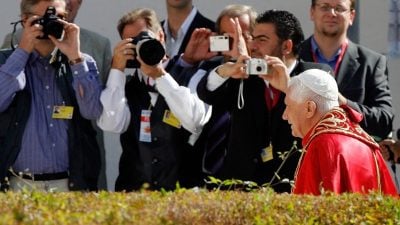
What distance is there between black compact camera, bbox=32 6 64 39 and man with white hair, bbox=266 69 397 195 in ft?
4.66

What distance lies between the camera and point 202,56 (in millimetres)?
7504

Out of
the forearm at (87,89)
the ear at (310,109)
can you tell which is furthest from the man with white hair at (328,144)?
the forearm at (87,89)

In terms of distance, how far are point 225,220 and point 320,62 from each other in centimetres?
318

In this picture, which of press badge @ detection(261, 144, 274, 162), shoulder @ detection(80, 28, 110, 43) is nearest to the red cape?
press badge @ detection(261, 144, 274, 162)

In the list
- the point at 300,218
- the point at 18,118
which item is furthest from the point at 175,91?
the point at 300,218

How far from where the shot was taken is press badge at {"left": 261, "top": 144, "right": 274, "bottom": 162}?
7152 millimetres

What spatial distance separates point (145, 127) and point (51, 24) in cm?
85

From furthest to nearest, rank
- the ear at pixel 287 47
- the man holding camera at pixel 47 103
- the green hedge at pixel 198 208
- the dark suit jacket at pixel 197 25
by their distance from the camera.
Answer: the dark suit jacket at pixel 197 25 → the ear at pixel 287 47 → the man holding camera at pixel 47 103 → the green hedge at pixel 198 208

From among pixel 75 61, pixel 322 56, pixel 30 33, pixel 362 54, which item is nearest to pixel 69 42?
pixel 75 61

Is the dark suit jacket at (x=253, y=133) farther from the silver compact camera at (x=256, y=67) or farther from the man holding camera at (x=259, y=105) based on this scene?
the silver compact camera at (x=256, y=67)

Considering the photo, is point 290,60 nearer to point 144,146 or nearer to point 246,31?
point 246,31

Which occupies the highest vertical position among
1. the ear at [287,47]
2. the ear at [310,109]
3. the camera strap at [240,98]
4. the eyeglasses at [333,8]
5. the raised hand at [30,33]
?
the eyeglasses at [333,8]

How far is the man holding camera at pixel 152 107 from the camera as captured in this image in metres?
7.16

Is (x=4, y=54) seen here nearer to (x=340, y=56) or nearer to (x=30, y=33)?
(x=30, y=33)
